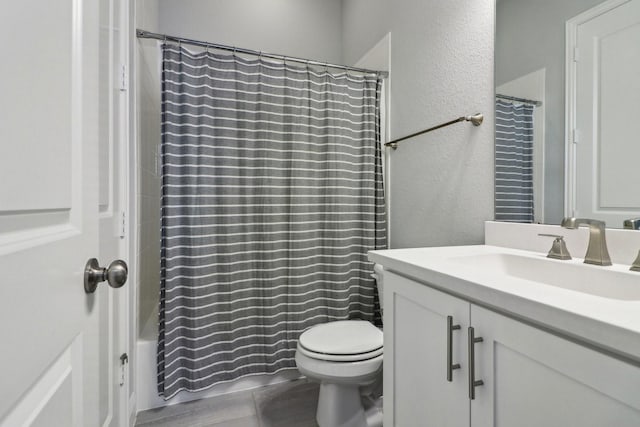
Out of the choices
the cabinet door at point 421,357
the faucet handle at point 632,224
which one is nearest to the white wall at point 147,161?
the cabinet door at point 421,357

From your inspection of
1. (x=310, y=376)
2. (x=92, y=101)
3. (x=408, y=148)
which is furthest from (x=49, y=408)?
(x=408, y=148)

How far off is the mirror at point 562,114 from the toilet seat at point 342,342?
2.50 feet

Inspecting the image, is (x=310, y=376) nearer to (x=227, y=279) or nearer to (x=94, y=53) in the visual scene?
(x=227, y=279)

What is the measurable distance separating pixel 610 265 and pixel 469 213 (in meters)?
0.57

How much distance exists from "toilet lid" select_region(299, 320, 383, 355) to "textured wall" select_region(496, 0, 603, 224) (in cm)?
85

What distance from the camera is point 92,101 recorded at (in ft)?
1.94

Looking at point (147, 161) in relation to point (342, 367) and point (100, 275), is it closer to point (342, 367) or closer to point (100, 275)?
point (100, 275)

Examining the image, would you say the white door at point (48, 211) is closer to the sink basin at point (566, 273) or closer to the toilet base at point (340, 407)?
the sink basin at point (566, 273)

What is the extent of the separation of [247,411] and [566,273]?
4.85ft

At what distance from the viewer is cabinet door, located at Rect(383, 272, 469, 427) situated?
0.72m

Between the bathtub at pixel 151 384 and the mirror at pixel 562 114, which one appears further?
the bathtub at pixel 151 384

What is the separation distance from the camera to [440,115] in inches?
58.6

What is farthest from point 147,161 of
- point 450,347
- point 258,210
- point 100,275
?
point 450,347

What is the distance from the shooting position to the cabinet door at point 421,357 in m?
0.72
